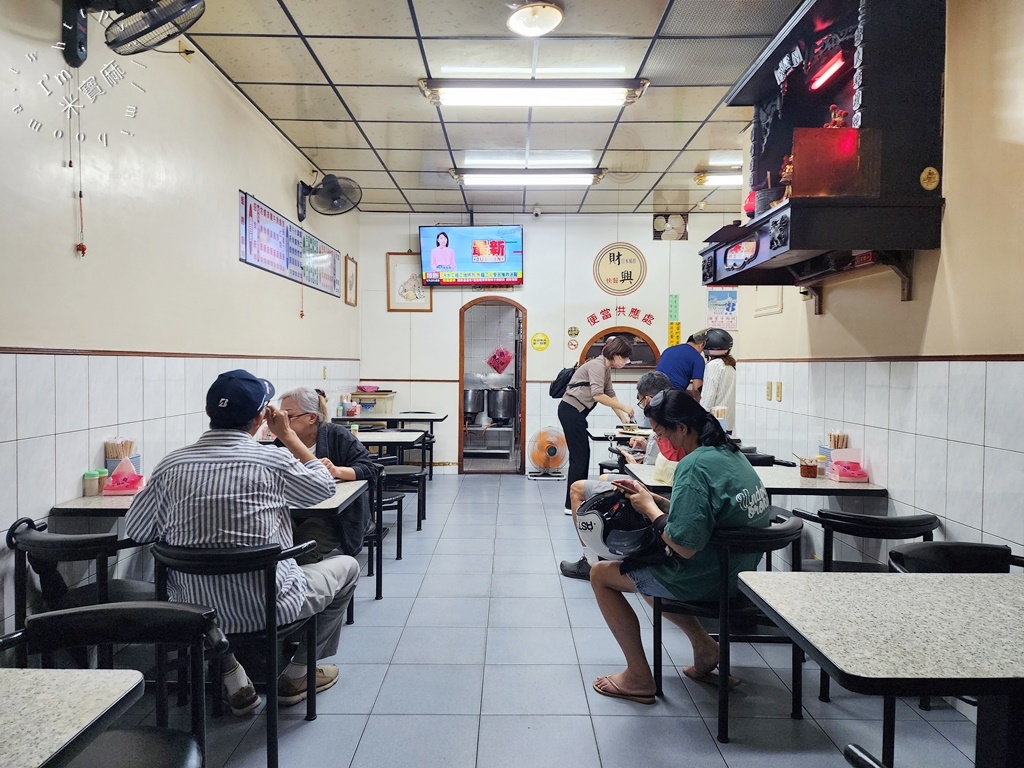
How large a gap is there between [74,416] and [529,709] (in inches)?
93.9

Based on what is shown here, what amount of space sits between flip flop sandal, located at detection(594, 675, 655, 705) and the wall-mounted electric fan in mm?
5078

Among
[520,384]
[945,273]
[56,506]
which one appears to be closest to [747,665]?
[945,273]

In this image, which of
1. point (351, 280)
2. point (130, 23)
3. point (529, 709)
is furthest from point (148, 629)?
point (351, 280)

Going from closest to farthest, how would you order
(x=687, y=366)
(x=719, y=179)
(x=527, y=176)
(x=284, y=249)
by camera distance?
(x=284, y=249) < (x=687, y=366) < (x=527, y=176) < (x=719, y=179)

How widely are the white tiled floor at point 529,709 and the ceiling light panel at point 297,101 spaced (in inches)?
142

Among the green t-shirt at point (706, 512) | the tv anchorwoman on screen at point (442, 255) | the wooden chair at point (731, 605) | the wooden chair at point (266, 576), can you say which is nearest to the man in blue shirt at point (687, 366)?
the wooden chair at point (731, 605)

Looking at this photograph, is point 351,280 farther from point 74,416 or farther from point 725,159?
point 74,416

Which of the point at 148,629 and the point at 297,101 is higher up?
the point at 297,101

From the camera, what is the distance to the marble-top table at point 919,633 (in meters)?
1.07

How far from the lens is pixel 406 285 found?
819 cm

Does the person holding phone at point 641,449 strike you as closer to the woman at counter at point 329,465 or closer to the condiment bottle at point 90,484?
the woman at counter at point 329,465

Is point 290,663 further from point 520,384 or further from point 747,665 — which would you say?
point 520,384

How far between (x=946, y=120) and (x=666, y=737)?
2878mm

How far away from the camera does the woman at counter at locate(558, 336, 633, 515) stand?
5.62 m
